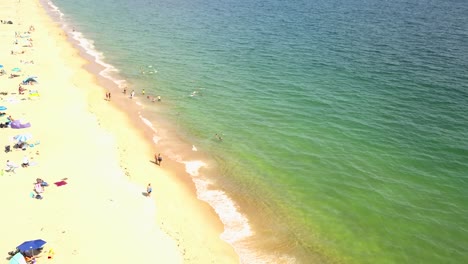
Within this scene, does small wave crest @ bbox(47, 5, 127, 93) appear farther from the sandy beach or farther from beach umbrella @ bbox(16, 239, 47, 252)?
beach umbrella @ bbox(16, 239, 47, 252)

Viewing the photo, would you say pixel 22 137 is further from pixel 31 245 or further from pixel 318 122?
pixel 318 122

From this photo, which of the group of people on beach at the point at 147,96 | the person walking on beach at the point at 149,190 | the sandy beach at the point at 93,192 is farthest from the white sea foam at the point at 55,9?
the person walking on beach at the point at 149,190

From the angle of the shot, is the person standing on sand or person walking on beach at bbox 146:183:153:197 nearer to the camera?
person walking on beach at bbox 146:183:153:197

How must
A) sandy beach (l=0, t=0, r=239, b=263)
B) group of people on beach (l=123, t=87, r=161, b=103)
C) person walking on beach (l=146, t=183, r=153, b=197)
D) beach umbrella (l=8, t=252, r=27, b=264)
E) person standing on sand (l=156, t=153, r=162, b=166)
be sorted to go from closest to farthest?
1. beach umbrella (l=8, t=252, r=27, b=264)
2. sandy beach (l=0, t=0, r=239, b=263)
3. person walking on beach (l=146, t=183, r=153, b=197)
4. person standing on sand (l=156, t=153, r=162, b=166)
5. group of people on beach (l=123, t=87, r=161, b=103)

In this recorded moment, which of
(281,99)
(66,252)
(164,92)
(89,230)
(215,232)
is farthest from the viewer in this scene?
(164,92)

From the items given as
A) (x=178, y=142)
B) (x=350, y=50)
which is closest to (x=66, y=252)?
(x=178, y=142)

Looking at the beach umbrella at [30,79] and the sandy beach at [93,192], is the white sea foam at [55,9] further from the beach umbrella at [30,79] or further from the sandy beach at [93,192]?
Result: the sandy beach at [93,192]

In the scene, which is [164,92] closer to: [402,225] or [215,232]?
[215,232]

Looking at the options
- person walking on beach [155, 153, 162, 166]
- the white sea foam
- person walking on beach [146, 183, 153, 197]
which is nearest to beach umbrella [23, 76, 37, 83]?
person walking on beach [155, 153, 162, 166]
